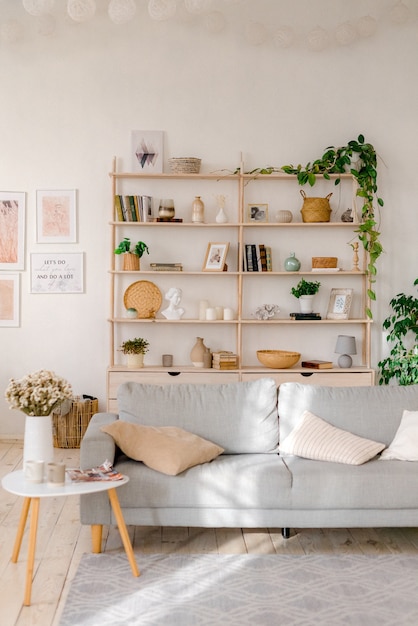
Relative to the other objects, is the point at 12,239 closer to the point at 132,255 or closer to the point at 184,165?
the point at 132,255

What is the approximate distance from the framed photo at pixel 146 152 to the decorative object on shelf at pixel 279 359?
68.7 inches

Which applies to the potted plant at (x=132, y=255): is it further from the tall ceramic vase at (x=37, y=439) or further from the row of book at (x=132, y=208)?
the tall ceramic vase at (x=37, y=439)

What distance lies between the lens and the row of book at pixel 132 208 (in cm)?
615

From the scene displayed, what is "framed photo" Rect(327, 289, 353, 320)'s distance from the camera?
6223 millimetres

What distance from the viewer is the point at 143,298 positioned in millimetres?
6277

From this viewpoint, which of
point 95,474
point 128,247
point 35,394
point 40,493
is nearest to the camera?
point 40,493

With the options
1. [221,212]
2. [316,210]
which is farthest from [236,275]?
[316,210]

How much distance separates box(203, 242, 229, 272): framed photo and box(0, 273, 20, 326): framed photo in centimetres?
158

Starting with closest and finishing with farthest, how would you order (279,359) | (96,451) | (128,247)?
(96,451) < (279,359) < (128,247)

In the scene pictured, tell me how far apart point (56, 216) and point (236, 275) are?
156 centimetres

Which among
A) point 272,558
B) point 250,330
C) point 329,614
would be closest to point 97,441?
point 272,558

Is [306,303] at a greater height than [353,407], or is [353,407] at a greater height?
[306,303]

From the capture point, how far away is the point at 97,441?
3.70 meters

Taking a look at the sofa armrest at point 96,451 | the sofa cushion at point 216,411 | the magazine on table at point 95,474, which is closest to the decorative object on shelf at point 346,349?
the sofa cushion at point 216,411
